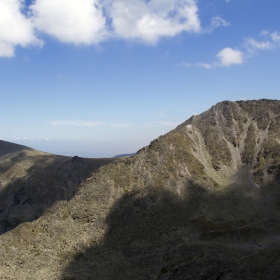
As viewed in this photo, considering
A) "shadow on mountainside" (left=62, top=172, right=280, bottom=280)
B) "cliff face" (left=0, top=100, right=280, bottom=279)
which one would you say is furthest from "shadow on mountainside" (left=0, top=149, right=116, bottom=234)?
"shadow on mountainside" (left=62, top=172, right=280, bottom=280)

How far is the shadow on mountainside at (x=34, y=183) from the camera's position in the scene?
499 feet

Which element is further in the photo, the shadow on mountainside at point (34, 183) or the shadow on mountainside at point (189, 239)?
the shadow on mountainside at point (34, 183)

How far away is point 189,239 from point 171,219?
10752mm

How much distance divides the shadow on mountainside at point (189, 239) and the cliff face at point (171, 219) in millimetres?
289

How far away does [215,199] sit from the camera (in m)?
102

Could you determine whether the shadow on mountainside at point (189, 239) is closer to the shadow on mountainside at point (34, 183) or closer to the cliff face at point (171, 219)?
the cliff face at point (171, 219)

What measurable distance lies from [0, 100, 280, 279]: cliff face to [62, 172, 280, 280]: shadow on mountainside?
29 cm

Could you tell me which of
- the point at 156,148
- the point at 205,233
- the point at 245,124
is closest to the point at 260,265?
the point at 205,233

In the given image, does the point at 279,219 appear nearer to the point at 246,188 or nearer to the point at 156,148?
the point at 246,188

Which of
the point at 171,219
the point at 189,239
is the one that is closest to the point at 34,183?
the point at 171,219

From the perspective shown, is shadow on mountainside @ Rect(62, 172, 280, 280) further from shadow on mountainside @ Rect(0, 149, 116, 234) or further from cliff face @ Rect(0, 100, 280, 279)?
shadow on mountainside @ Rect(0, 149, 116, 234)

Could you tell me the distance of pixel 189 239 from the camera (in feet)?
278

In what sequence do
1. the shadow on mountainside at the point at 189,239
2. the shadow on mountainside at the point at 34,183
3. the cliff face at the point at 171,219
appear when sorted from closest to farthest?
the shadow on mountainside at the point at 189,239 < the cliff face at the point at 171,219 < the shadow on mountainside at the point at 34,183

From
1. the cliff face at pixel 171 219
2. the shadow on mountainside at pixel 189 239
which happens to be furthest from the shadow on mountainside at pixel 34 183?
the shadow on mountainside at pixel 189 239
